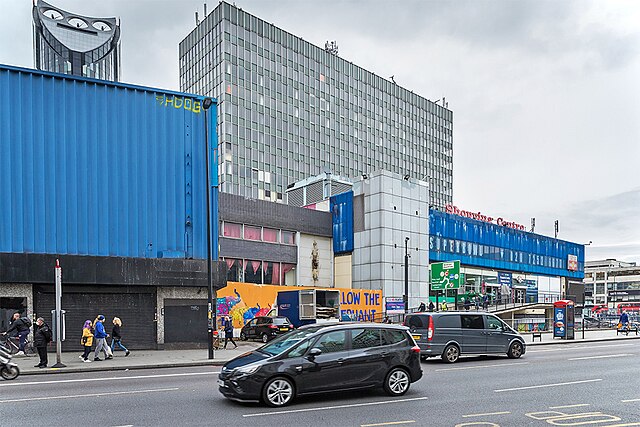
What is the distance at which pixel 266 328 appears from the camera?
3064 centimetres

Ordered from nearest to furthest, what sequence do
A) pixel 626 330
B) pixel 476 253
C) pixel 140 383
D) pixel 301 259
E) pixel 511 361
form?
pixel 140 383 → pixel 511 361 → pixel 626 330 → pixel 301 259 → pixel 476 253

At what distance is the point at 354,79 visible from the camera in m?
103

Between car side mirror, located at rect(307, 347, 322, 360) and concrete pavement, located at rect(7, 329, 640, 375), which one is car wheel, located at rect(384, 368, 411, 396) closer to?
car side mirror, located at rect(307, 347, 322, 360)

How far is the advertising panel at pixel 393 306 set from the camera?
43.5 metres

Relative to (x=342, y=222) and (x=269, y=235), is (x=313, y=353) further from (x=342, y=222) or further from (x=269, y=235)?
(x=342, y=222)

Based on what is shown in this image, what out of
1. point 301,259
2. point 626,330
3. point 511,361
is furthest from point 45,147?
point 626,330

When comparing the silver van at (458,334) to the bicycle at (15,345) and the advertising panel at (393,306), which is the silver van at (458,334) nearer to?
the bicycle at (15,345)

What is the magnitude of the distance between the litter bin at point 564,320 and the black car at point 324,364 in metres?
24.4

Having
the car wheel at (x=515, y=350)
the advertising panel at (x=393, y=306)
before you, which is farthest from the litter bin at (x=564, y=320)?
the car wheel at (x=515, y=350)

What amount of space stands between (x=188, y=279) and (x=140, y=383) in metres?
10.7

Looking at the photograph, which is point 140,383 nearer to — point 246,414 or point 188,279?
point 246,414

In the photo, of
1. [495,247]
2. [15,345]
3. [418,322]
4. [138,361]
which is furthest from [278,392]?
[495,247]

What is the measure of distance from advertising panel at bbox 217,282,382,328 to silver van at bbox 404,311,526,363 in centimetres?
1627

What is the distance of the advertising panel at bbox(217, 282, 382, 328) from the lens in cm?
3444
